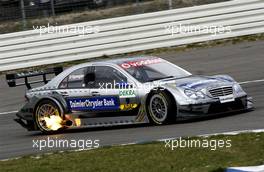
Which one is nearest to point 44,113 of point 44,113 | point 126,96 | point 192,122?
point 44,113

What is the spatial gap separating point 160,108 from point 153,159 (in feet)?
10.4

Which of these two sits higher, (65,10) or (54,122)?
(65,10)

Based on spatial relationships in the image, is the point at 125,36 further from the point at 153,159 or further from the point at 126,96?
the point at 153,159

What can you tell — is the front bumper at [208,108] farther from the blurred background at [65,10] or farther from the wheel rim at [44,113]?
the blurred background at [65,10]

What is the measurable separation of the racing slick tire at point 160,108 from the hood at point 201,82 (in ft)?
1.14

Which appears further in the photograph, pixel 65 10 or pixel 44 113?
pixel 65 10

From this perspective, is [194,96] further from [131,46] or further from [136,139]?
[131,46]

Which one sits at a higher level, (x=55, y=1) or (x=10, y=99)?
(x=55, y=1)

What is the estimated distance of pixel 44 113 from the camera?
1396cm

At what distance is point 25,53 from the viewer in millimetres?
22062

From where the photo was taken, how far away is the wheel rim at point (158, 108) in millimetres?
12555

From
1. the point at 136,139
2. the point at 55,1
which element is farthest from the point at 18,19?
the point at 136,139

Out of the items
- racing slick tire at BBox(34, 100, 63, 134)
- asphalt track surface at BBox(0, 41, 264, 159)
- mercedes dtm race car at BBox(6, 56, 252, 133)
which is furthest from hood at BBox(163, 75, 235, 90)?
racing slick tire at BBox(34, 100, 63, 134)

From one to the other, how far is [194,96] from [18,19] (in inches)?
443
